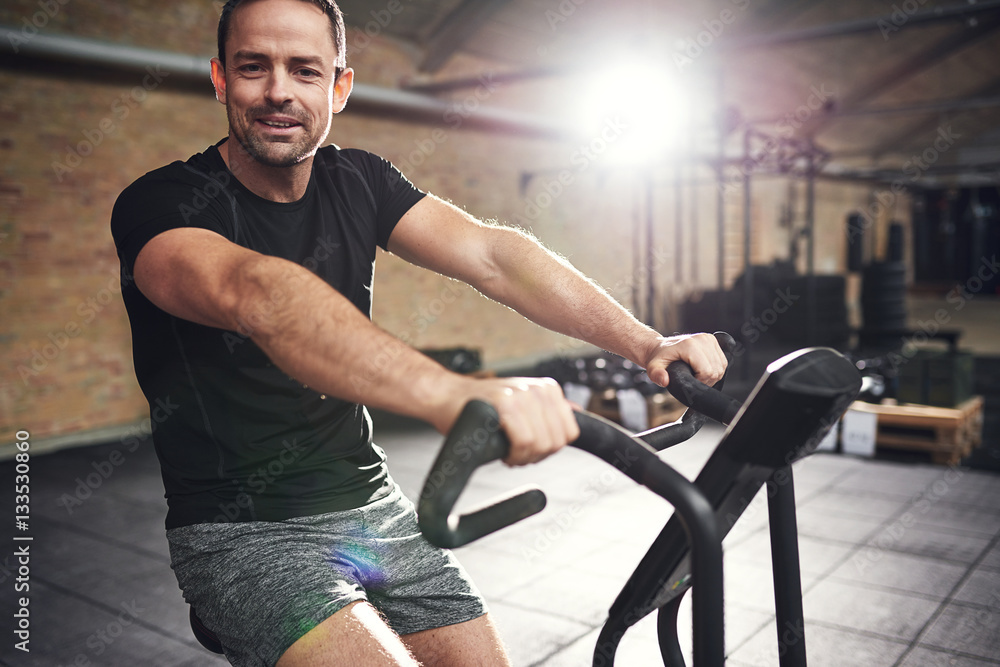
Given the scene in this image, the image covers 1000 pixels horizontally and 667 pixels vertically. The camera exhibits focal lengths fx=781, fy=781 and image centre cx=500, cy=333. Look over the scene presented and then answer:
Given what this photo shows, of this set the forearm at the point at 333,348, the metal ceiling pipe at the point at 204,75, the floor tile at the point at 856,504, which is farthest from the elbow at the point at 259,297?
the metal ceiling pipe at the point at 204,75

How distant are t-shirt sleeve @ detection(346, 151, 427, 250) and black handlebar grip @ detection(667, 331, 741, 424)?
0.64 meters

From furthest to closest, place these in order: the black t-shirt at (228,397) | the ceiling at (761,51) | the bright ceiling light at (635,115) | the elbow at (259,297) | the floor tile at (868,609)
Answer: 1. the bright ceiling light at (635,115)
2. the ceiling at (761,51)
3. the floor tile at (868,609)
4. the black t-shirt at (228,397)
5. the elbow at (259,297)

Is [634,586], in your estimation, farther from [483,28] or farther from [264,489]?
[483,28]

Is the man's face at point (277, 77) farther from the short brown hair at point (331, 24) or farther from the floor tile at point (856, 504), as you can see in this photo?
the floor tile at point (856, 504)

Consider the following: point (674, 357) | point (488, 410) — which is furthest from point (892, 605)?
point (488, 410)

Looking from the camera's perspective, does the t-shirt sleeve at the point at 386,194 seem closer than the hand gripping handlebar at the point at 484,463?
No

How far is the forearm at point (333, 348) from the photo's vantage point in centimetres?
82

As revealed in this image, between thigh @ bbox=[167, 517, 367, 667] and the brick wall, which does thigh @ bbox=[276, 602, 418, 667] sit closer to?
thigh @ bbox=[167, 517, 367, 667]

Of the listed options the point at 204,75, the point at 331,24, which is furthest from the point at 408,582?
the point at 204,75

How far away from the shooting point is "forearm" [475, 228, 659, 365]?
1338 mm

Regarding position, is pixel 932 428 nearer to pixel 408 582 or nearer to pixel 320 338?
pixel 408 582

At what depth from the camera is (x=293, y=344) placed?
36.5 inches

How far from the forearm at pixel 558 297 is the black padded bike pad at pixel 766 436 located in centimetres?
40

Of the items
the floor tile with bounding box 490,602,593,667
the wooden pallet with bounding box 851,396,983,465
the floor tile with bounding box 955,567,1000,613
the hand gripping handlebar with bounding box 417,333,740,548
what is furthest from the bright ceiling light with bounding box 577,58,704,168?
the hand gripping handlebar with bounding box 417,333,740,548
